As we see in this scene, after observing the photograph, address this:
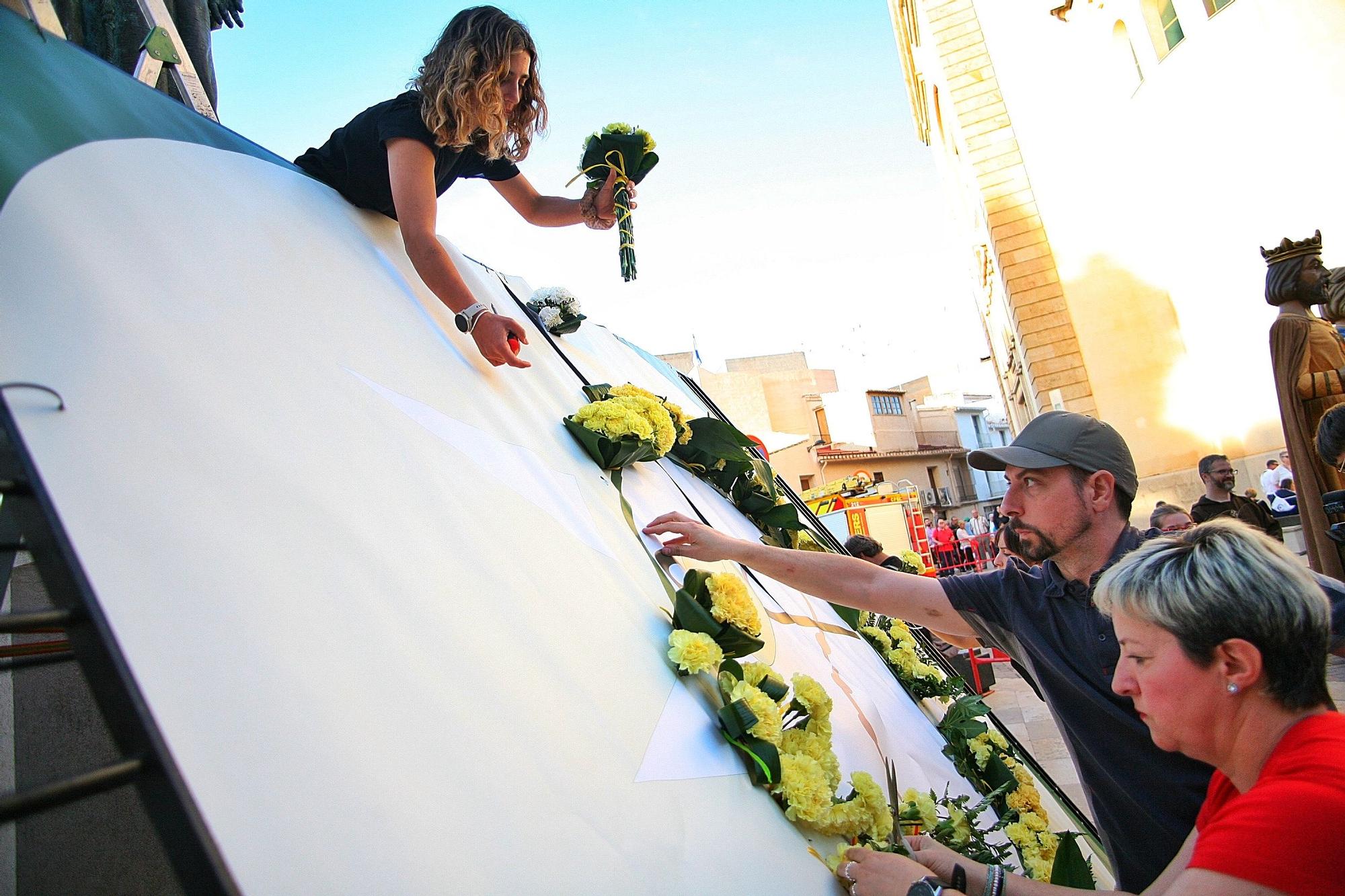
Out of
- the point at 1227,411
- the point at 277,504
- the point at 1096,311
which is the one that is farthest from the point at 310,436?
the point at 1096,311

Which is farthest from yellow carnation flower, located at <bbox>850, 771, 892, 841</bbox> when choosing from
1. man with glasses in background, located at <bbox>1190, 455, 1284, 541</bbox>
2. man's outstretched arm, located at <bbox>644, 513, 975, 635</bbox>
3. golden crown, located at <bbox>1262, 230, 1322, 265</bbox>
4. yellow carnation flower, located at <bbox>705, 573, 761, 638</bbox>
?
man with glasses in background, located at <bbox>1190, 455, 1284, 541</bbox>

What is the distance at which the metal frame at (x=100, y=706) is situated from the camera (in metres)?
0.66

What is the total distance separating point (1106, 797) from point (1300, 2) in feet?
44.3

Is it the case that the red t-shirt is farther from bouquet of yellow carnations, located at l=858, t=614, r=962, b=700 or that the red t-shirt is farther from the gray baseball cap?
bouquet of yellow carnations, located at l=858, t=614, r=962, b=700

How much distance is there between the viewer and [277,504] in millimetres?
1073

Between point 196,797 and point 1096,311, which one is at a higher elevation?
point 1096,311

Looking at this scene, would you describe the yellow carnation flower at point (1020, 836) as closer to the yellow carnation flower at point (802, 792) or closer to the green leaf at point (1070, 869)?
the green leaf at point (1070, 869)

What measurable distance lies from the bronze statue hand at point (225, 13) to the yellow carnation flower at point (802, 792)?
469cm

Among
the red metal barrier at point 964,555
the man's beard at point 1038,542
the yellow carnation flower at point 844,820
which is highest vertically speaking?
the man's beard at point 1038,542

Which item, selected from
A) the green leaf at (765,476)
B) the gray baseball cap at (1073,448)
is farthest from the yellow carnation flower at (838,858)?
the green leaf at (765,476)

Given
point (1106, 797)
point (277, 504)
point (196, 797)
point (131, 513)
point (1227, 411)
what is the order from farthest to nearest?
point (1227, 411) < point (1106, 797) < point (277, 504) < point (131, 513) < point (196, 797)

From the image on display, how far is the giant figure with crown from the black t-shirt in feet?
15.5

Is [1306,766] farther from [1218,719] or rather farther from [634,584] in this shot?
[634,584]

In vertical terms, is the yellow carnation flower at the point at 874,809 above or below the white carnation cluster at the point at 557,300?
below
